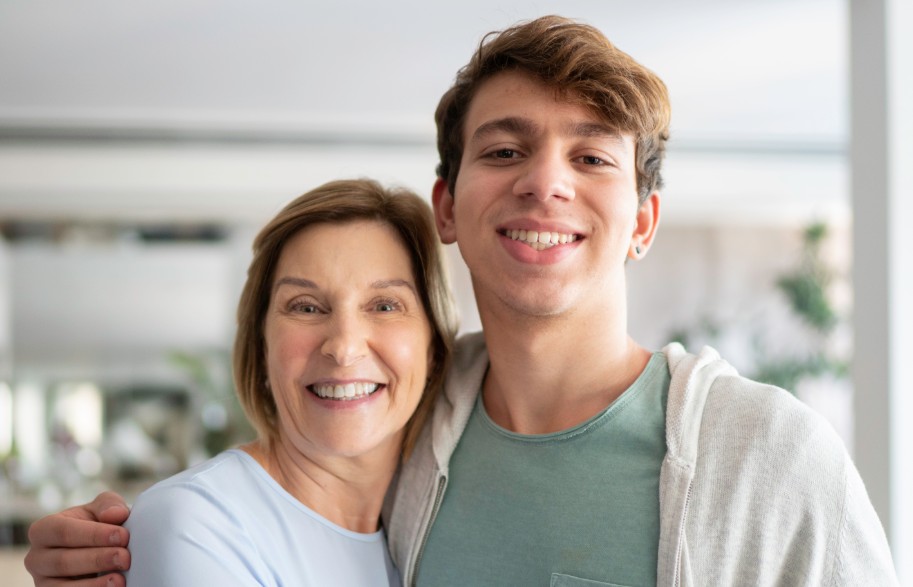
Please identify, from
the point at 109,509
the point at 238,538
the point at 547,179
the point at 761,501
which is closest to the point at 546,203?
the point at 547,179

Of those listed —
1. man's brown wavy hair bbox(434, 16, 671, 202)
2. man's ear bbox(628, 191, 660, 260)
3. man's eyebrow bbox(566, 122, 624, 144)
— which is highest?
man's brown wavy hair bbox(434, 16, 671, 202)

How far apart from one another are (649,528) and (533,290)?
17.6 inches

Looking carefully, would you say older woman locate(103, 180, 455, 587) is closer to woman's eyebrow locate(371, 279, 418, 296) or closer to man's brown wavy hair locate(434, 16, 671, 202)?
woman's eyebrow locate(371, 279, 418, 296)

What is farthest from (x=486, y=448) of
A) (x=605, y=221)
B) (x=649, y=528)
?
(x=605, y=221)

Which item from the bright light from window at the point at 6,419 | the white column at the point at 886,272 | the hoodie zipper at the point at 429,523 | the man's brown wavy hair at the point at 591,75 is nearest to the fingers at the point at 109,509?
the hoodie zipper at the point at 429,523

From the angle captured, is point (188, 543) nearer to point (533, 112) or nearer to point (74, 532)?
point (74, 532)

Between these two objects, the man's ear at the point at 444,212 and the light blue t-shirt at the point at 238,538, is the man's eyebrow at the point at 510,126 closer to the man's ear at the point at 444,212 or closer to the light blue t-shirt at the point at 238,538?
the man's ear at the point at 444,212

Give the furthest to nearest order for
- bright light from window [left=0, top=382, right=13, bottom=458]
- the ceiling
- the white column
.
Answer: bright light from window [left=0, top=382, right=13, bottom=458] < the ceiling < the white column

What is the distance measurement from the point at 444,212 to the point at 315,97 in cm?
397

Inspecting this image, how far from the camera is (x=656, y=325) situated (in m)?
7.40

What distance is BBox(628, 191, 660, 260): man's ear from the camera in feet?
5.89

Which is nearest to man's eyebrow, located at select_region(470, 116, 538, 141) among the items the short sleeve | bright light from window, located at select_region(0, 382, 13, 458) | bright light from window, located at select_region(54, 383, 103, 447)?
the short sleeve

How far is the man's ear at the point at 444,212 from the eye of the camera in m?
1.82

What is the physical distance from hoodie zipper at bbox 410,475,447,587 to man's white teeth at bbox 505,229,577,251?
46 cm
